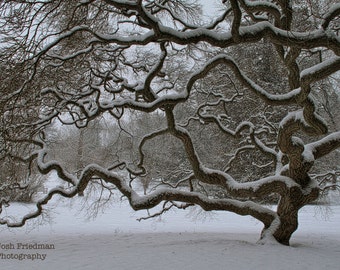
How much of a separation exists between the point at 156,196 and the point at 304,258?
10.0 ft

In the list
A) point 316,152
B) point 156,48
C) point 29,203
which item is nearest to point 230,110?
point 156,48

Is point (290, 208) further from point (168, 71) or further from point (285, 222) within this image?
point (168, 71)

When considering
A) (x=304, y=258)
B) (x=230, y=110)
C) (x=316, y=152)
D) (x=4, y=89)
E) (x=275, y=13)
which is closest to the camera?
(x=4, y=89)

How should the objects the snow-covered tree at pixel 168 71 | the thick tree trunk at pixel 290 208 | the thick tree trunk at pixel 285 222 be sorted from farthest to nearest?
the thick tree trunk at pixel 285 222, the thick tree trunk at pixel 290 208, the snow-covered tree at pixel 168 71

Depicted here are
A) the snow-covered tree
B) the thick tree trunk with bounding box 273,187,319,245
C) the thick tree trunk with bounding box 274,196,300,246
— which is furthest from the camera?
the thick tree trunk with bounding box 274,196,300,246

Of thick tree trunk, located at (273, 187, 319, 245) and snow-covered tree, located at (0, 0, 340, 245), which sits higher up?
snow-covered tree, located at (0, 0, 340, 245)

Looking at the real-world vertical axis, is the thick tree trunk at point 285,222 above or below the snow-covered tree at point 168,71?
below

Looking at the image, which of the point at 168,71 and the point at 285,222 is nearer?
the point at 285,222

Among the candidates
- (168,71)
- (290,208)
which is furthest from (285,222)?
(168,71)

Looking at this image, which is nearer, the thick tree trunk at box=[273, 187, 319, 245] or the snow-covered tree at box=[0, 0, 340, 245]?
the snow-covered tree at box=[0, 0, 340, 245]

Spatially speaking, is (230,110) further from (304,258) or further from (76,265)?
(76,265)

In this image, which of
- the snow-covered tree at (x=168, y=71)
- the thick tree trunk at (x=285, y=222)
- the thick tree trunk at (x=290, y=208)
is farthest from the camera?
the thick tree trunk at (x=285, y=222)

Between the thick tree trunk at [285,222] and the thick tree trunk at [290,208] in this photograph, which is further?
the thick tree trunk at [285,222]

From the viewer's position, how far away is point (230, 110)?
14.4 metres
